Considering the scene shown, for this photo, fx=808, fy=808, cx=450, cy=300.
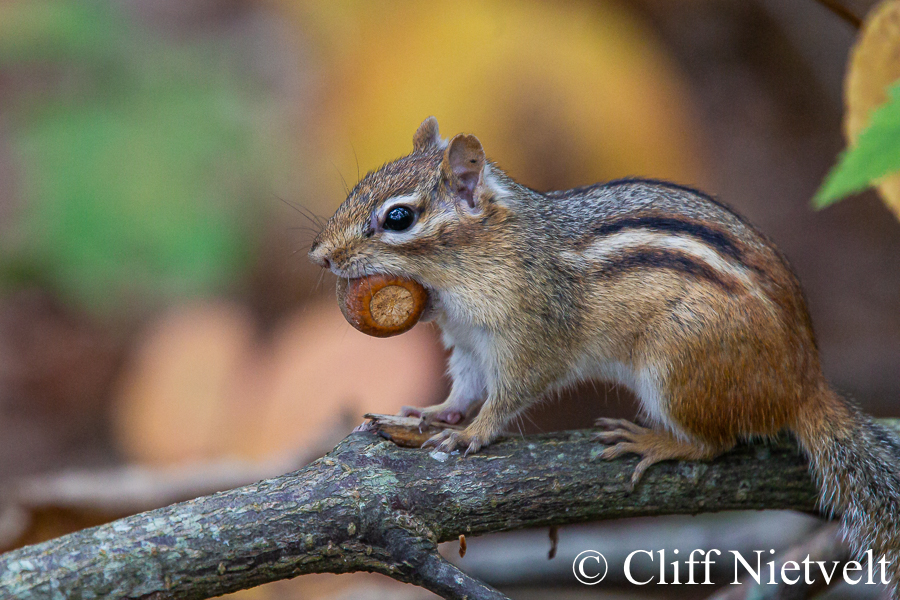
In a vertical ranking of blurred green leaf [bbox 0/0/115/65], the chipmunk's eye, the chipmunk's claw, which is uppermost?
blurred green leaf [bbox 0/0/115/65]

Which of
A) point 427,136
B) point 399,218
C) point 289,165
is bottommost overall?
point 399,218

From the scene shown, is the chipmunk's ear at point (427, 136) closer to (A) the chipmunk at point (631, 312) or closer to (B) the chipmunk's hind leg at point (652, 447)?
(A) the chipmunk at point (631, 312)

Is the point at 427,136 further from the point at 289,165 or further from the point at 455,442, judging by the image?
the point at 289,165

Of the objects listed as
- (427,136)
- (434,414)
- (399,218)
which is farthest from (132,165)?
(434,414)

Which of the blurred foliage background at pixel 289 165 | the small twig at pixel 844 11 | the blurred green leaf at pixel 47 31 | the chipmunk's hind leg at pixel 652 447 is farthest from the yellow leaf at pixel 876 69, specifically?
the blurred green leaf at pixel 47 31

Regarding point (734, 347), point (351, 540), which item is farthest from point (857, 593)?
point (351, 540)

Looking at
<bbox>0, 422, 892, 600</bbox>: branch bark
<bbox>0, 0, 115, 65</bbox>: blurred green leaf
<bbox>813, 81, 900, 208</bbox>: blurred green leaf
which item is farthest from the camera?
<bbox>0, 0, 115, 65</bbox>: blurred green leaf

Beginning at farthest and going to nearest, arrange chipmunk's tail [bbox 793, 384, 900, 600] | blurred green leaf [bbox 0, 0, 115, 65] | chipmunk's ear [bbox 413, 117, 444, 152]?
blurred green leaf [bbox 0, 0, 115, 65], chipmunk's ear [bbox 413, 117, 444, 152], chipmunk's tail [bbox 793, 384, 900, 600]

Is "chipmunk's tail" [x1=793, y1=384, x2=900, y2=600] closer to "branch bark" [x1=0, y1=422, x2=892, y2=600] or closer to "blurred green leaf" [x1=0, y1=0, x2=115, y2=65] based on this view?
"branch bark" [x1=0, y1=422, x2=892, y2=600]

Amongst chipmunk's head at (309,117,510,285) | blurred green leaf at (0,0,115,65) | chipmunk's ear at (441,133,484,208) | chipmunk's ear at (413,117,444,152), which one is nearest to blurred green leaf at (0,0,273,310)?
blurred green leaf at (0,0,115,65)
